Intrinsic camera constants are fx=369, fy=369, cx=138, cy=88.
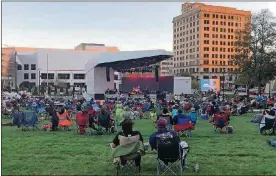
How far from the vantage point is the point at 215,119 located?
13250 millimetres

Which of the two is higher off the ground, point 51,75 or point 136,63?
point 51,75

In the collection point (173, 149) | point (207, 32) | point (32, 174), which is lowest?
point (32, 174)

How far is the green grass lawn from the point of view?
23.1ft

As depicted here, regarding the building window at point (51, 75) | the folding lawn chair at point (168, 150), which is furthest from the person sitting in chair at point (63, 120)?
the building window at point (51, 75)

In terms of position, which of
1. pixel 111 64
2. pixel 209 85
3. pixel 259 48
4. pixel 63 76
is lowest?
pixel 209 85

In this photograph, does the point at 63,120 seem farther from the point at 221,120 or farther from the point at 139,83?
the point at 139,83

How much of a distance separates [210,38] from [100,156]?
103959mm

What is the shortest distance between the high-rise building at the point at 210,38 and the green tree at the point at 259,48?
60.1 m

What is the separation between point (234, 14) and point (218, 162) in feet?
356

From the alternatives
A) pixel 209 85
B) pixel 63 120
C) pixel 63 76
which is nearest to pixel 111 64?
pixel 209 85

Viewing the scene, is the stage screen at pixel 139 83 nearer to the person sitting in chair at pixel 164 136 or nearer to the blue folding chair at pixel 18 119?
the blue folding chair at pixel 18 119

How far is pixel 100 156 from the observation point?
8430 millimetres

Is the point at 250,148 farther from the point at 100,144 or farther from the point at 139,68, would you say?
the point at 139,68

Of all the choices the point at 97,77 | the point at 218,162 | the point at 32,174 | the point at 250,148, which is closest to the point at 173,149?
the point at 218,162
